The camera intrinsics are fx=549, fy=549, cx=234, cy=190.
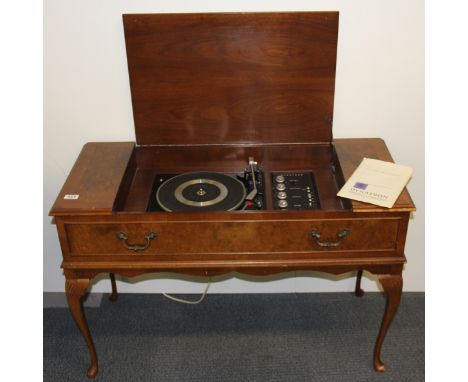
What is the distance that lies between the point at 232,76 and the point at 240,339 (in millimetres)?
1057

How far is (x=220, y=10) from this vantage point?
6.03 feet

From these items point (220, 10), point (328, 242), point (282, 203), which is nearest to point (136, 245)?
point (282, 203)

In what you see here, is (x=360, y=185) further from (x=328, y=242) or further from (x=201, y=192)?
(x=201, y=192)

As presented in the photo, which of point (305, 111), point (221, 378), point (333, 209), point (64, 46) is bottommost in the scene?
point (221, 378)

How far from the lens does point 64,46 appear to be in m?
1.93

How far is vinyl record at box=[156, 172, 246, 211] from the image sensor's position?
181cm

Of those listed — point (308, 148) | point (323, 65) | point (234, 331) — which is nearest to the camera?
point (323, 65)

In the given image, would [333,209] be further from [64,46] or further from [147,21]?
[64,46]

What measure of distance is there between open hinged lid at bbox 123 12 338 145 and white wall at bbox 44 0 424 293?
2.2 inches

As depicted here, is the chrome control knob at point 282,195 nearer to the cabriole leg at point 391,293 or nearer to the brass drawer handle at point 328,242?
the brass drawer handle at point 328,242

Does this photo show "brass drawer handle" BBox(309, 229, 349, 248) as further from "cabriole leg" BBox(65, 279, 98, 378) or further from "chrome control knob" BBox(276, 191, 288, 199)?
"cabriole leg" BBox(65, 279, 98, 378)

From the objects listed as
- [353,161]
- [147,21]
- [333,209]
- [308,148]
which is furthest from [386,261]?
[147,21]

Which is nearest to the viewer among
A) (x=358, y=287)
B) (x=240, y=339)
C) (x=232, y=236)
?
(x=232, y=236)

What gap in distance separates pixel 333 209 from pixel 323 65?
→ 1.69 feet
